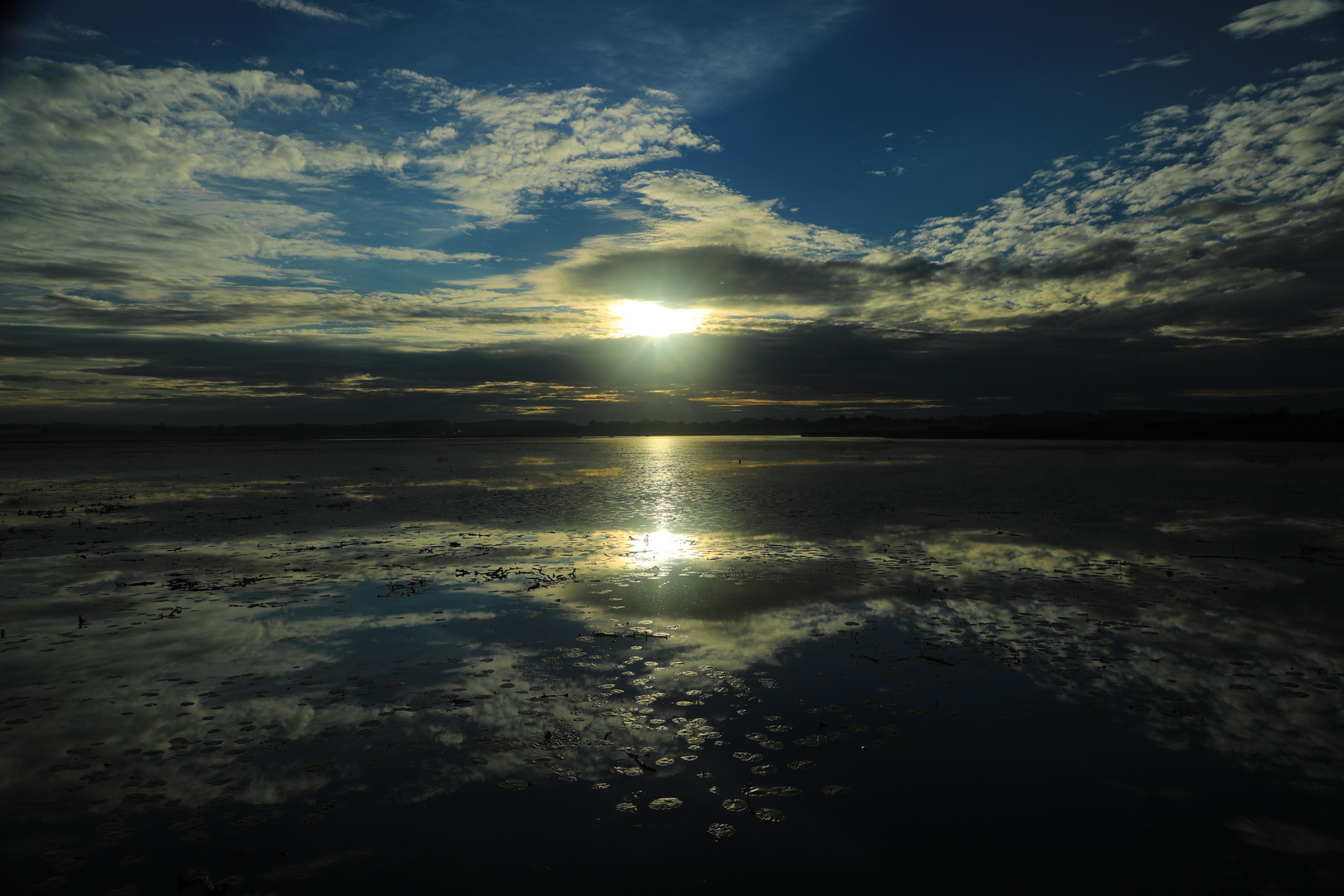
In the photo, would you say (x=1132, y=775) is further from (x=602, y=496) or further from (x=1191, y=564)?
(x=602, y=496)

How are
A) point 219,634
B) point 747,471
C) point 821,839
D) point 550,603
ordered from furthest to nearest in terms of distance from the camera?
1. point 747,471
2. point 550,603
3. point 219,634
4. point 821,839

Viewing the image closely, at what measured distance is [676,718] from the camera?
853 centimetres

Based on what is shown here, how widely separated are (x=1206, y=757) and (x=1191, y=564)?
13.1 metres

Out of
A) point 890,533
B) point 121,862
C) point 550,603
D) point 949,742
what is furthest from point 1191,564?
point 121,862

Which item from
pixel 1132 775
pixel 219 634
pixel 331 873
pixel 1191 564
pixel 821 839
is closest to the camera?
pixel 331 873

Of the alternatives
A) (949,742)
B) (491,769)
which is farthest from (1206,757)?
(491,769)

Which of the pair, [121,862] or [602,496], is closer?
[121,862]

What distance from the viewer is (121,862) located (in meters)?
5.78

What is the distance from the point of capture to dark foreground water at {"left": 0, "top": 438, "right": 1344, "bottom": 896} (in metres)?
5.87

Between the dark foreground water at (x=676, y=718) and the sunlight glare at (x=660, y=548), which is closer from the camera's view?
the dark foreground water at (x=676, y=718)

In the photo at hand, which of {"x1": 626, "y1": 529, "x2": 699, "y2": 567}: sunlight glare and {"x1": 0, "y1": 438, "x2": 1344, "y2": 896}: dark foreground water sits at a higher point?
{"x1": 0, "y1": 438, "x2": 1344, "y2": 896}: dark foreground water

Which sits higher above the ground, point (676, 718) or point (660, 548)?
point (676, 718)

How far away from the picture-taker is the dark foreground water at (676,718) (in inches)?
231

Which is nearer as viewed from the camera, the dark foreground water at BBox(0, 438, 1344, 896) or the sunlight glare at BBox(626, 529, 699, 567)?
the dark foreground water at BBox(0, 438, 1344, 896)
